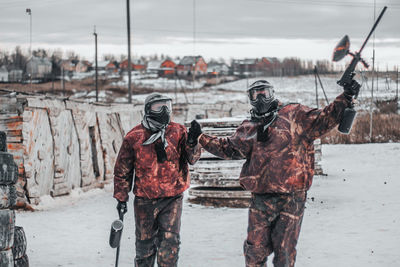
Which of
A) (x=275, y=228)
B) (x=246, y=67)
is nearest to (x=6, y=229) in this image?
(x=275, y=228)

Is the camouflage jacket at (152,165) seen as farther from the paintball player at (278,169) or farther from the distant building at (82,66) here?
the distant building at (82,66)

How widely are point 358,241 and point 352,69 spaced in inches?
144

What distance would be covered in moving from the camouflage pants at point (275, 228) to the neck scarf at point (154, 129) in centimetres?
109

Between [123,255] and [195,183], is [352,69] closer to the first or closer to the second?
[123,255]

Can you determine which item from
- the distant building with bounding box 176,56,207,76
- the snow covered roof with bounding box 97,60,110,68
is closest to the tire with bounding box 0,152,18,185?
the distant building with bounding box 176,56,207,76

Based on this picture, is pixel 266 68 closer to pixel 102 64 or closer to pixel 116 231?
pixel 102 64

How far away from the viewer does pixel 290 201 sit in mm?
4520

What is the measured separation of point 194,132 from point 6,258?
1.91m

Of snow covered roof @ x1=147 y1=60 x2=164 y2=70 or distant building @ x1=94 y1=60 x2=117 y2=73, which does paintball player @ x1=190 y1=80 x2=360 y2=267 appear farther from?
distant building @ x1=94 y1=60 x2=117 y2=73

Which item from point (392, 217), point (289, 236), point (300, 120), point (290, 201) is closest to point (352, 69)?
point (300, 120)

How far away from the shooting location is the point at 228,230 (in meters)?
8.14

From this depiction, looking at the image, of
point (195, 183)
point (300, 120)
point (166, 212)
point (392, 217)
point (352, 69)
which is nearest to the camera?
point (352, 69)

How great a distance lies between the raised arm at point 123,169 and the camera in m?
5.02

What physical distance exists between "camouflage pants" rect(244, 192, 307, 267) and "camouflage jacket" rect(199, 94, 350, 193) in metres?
0.10
